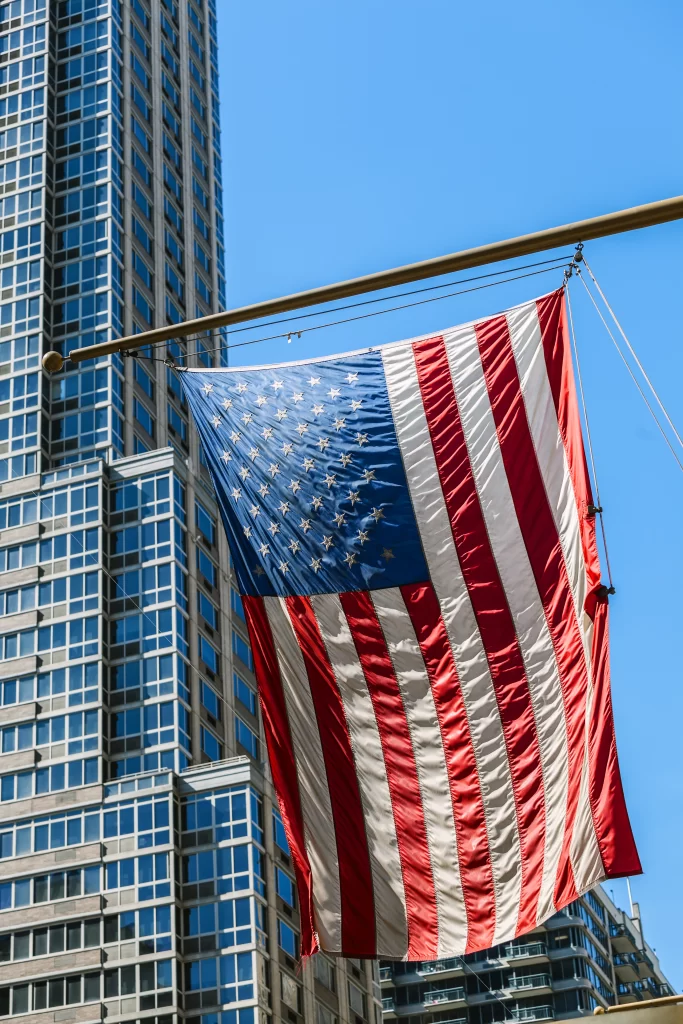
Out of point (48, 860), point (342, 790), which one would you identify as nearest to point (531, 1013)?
point (48, 860)

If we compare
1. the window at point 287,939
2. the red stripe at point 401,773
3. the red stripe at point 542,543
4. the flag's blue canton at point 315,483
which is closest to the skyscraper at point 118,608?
the window at point 287,939

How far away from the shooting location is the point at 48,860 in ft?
226

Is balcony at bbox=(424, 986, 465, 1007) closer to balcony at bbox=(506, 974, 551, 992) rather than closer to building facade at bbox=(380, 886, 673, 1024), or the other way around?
building facade at bbox=(380, 886, 673, 1024)

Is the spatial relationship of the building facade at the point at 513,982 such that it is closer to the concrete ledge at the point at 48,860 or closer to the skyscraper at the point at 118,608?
the skyscraper at the point at 118,608

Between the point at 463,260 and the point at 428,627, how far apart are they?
5.41 m

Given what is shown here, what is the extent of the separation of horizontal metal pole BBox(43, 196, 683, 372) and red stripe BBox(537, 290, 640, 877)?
3.98m

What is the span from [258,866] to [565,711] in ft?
169

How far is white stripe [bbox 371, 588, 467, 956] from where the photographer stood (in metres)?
17.8

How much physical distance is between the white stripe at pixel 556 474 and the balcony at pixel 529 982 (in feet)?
317

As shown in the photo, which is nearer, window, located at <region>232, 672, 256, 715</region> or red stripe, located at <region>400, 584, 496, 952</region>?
red stripe, located at <region>400, 584, 496, 952</region>

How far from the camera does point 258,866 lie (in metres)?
67.0

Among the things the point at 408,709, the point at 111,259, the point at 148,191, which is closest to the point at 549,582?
the point at 408,709

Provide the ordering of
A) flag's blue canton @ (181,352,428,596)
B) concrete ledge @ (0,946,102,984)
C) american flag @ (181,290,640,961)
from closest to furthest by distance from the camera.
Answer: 1. american flag @ (181,290,640,961)
2. flag's blue canton @ (181,352,428,596)
3. concrete ledge @ (0,946,102,984)

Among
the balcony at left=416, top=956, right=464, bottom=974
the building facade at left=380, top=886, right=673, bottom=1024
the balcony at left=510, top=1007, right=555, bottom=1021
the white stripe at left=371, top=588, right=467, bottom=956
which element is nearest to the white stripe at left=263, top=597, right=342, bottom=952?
the white stripe at left=371, top=588, right=467, bottom=956
